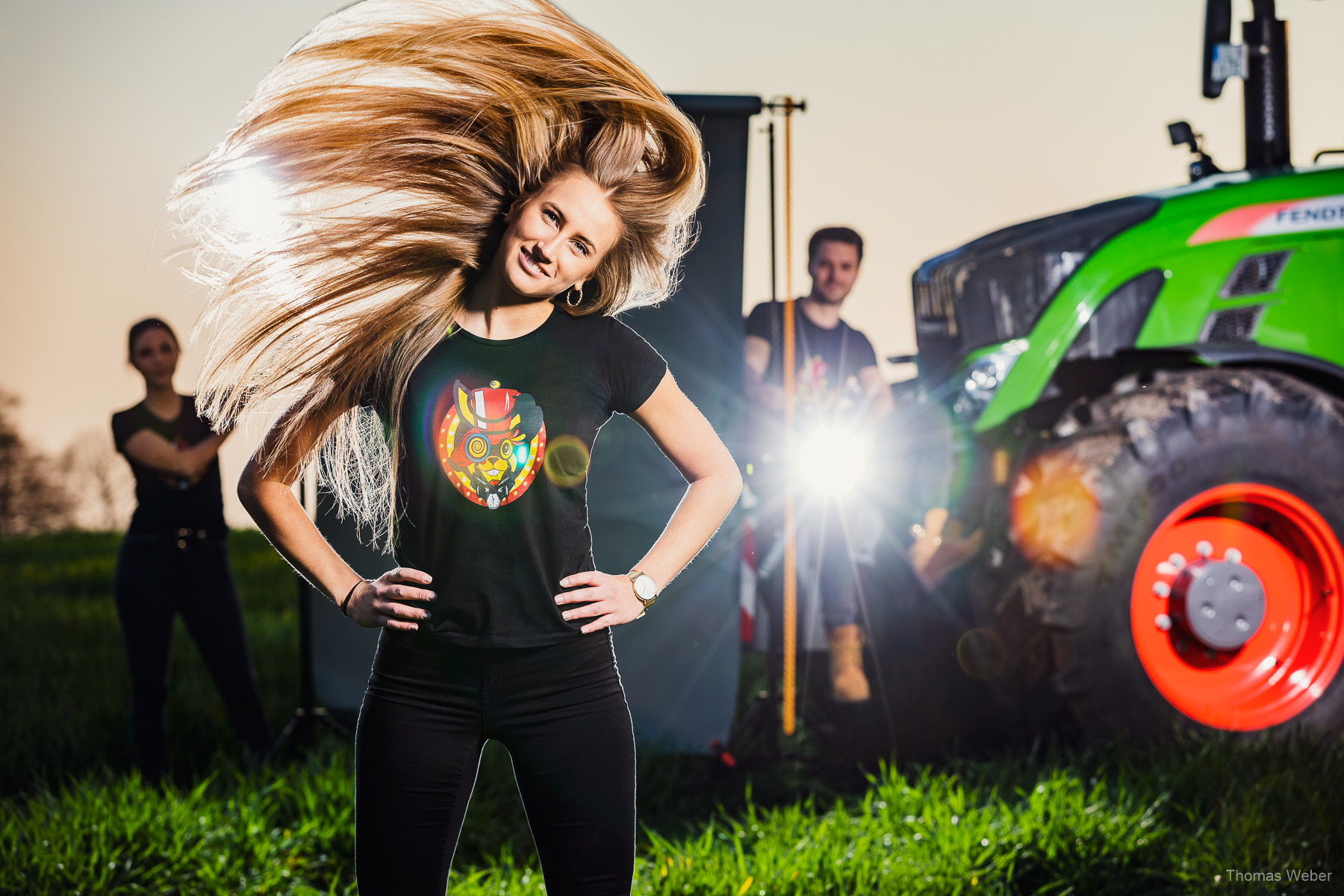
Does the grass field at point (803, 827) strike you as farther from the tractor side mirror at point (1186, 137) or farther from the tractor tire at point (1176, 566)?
the tractor side mirror at point (1186, 137)

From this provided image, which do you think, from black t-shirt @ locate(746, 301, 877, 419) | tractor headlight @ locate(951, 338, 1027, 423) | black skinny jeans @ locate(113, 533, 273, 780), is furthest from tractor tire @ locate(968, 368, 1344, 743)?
black skinny jeans @ locate(113, 533, 273, 780)

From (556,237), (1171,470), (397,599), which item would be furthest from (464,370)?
(1171,470)

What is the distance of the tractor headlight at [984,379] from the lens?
362 centimetres

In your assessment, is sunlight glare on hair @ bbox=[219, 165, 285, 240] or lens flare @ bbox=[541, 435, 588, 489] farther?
sunlight glare on hair @ bbox=[219, 165, 285, 240]

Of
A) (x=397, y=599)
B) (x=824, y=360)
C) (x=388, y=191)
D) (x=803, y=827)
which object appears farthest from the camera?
(x=824, y=360)

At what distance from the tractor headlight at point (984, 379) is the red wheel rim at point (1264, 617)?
78 centimetres

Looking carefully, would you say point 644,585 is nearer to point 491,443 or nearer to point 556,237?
point 491,443

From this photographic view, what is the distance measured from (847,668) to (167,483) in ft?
8.78

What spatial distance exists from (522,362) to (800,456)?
6.56ft

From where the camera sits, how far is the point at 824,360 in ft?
12.8

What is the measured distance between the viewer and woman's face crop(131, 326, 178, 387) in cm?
350

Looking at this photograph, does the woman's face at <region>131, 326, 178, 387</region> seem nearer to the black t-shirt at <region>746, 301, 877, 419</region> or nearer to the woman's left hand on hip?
the black t-shirt at <region>746, 301, 877, 419</region>

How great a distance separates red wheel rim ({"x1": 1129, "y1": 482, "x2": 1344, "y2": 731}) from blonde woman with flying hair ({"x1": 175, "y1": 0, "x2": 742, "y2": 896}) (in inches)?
87.4

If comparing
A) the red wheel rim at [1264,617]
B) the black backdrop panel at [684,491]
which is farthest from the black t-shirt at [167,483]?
the red wheel rim at [1264,617]
